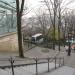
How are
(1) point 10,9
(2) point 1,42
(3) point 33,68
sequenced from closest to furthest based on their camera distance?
(3) point 33,68 < (2) point 1,42 < (1) point 10,9

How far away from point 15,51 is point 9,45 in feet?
3.00

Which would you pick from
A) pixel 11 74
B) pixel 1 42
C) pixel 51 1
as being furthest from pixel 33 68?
pixel 51 1

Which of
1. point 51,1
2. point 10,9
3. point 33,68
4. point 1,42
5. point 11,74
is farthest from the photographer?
point 51,1

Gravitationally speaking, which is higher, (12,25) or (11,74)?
(12,25)

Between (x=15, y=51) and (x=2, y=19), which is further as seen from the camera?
(x=15, y=51)

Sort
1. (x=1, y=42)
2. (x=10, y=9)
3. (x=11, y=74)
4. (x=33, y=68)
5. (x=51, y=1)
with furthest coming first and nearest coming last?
(x=51, y=1) < (x=10, y=9) < (x=1, y=42) < (x=33, y=68) < (x=11, y=74)

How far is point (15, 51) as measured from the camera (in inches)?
678

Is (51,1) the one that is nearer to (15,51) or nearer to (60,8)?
(60,8)

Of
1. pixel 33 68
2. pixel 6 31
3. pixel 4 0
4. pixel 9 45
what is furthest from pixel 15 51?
pixel 33 68

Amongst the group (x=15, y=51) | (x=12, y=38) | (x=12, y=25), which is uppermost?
(x=12, y=25)

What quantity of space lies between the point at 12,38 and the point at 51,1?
14451 millimetres

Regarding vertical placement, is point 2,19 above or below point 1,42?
above

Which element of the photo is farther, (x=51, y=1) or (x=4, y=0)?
(x=51, y=1)

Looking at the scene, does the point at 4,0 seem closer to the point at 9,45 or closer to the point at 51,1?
the point at 9,45
